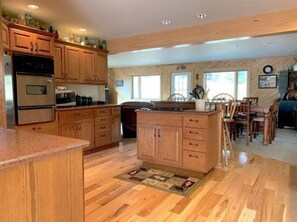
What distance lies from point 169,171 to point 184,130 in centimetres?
67

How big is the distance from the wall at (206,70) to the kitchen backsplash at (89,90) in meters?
4.60

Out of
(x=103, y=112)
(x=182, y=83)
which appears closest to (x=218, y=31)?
(x=103, y=112)

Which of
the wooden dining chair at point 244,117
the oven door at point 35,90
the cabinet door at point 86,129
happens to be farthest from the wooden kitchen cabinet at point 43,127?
the wooden dining chair at point 244,117

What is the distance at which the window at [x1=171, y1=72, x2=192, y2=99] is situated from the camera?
348 inches

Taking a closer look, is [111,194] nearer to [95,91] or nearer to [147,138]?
[147,138]

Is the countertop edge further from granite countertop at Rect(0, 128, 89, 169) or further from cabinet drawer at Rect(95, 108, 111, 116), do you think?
cabinet drawer at Rect(95, 108, 111, 116)

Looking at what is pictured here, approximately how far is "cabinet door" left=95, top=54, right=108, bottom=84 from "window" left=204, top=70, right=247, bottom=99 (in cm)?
485

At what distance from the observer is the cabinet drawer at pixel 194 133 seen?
9.56 feet

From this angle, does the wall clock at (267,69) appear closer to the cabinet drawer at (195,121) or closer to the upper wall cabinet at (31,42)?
the cabinet drawer at (195,121)

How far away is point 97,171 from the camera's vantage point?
3.24 m

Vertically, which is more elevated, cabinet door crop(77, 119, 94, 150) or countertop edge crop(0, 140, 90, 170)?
countertop edge crop(0, 140, 90, 170)

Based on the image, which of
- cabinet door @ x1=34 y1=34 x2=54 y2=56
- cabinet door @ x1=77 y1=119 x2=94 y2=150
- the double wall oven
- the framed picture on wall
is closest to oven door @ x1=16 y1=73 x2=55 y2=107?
the double wall oven

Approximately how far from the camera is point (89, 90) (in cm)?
488

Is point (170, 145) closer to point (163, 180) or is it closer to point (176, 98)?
point (163, 180)
